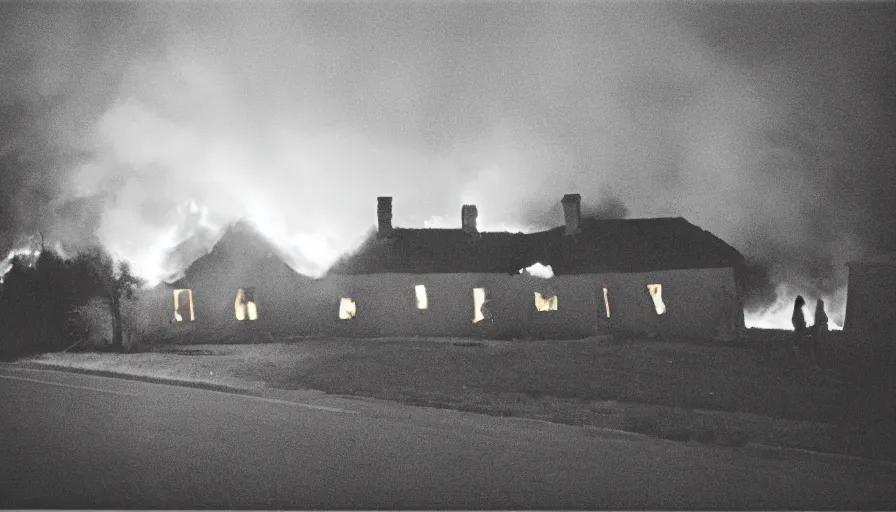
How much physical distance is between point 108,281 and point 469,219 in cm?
1760

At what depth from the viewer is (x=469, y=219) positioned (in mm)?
35281

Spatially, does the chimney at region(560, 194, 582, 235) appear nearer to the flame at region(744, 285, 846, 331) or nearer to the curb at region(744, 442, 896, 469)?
the flame at region(744, 285, 846, 331)

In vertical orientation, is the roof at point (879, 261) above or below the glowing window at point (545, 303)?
above

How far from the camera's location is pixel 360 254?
33406mm

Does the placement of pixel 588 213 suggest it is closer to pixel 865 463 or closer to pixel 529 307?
pixel 529 307

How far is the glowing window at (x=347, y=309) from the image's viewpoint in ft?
105

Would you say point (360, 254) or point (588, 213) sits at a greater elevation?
point (588, 213)

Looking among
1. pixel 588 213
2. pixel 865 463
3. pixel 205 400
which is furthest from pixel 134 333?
pixel 588 213

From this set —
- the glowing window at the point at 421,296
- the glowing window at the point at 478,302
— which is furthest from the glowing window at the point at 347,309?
the glowing window at the point at 478,302

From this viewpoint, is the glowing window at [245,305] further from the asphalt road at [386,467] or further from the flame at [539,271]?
the asphalt road at [386,467]

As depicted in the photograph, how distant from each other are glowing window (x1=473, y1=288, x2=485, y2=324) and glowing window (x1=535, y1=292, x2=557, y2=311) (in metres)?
2.55

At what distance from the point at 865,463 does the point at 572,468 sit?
3.62m

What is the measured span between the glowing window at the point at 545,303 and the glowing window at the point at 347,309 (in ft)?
28.6

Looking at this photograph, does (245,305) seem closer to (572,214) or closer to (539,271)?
(539,271)
